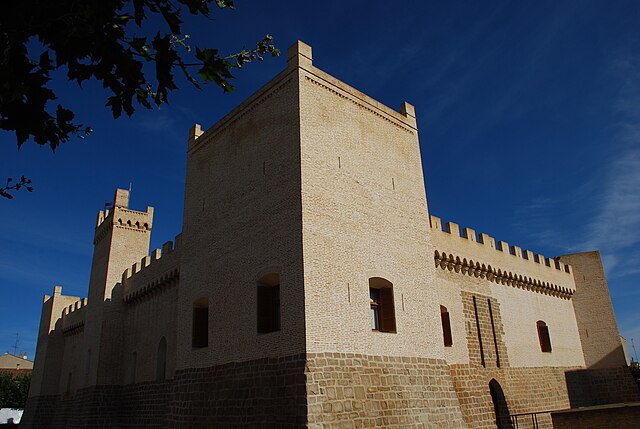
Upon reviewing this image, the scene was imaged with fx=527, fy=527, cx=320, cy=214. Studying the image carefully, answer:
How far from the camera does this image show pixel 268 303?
40.6 ft

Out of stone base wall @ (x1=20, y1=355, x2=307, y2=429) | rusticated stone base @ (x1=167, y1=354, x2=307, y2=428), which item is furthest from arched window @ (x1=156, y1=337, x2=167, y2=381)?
rusticated stone base @ (x1=167, y1=354, x2=307, y2=428)

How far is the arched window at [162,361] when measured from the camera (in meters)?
17.7

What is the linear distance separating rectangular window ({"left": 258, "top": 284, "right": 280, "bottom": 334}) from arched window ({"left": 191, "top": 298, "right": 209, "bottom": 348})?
8.51 ft

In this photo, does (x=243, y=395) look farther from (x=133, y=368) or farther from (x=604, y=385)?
(x=604, y=385)

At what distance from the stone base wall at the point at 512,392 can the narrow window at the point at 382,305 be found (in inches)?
149

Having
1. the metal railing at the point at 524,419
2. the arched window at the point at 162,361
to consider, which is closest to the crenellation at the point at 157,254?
the arched window at the point at 162,361

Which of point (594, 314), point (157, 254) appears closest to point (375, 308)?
point (157, 254)

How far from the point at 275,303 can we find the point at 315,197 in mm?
2671

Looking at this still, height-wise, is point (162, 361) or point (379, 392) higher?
point (162, 361)

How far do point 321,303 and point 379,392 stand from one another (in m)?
2.40

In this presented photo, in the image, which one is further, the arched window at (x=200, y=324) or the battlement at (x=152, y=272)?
the battlement at (x=152, y=272)

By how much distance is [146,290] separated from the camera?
64.9ft

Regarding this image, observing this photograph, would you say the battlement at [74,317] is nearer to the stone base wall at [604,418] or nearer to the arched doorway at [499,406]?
the arched doorway at [499,406]

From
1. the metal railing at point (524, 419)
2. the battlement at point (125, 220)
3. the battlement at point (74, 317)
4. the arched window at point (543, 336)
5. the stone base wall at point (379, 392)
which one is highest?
the battlement at point (125, 220)
